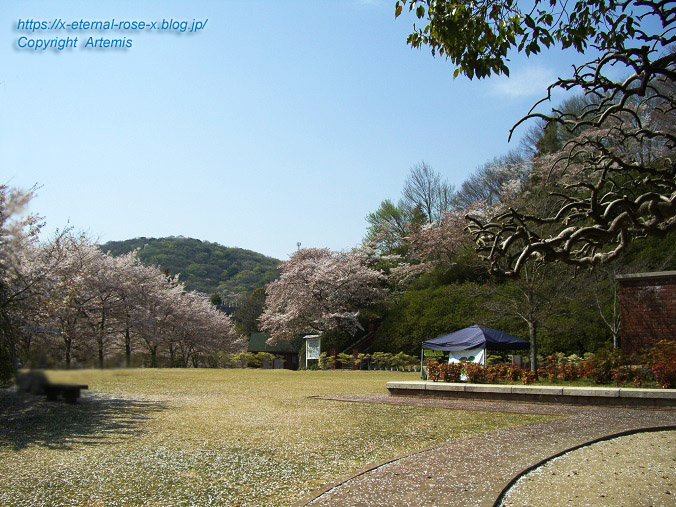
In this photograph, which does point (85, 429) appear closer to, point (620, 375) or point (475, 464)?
point (475, 464)

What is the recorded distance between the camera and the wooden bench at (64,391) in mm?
950

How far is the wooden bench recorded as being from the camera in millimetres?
950

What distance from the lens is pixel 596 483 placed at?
20.8 ft

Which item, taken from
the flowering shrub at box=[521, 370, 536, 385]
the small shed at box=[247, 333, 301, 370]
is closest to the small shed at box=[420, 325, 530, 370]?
the flowering shrub at box=[521, 370, 536, 385]

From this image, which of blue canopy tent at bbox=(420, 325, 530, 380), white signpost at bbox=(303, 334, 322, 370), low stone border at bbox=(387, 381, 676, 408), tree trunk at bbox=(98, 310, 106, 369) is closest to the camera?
tree trunk at bbox=(98, 310, 106, 369)

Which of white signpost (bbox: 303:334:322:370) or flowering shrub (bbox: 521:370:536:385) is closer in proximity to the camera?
flowering shrub (bbox: 521:370:536:385)

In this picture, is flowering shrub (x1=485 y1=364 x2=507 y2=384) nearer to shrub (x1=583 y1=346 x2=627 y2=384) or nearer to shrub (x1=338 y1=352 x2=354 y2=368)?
shrub (x1=583 y1=346 x2=627 y2=384)

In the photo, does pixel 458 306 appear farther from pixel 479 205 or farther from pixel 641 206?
pixel 641 206

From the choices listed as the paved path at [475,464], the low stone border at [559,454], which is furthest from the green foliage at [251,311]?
the low stone border at [559,454]

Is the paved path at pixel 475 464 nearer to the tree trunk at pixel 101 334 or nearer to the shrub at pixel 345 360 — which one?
the tree trunk at pixel 101 334

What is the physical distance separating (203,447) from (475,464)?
357 centimetres

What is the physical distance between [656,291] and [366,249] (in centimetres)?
2454

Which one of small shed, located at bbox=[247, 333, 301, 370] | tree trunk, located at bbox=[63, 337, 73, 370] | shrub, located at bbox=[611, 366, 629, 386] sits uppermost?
tree trunk, located at bbox=[63, 337, 73, 370]

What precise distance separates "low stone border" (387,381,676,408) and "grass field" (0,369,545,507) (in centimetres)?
192
